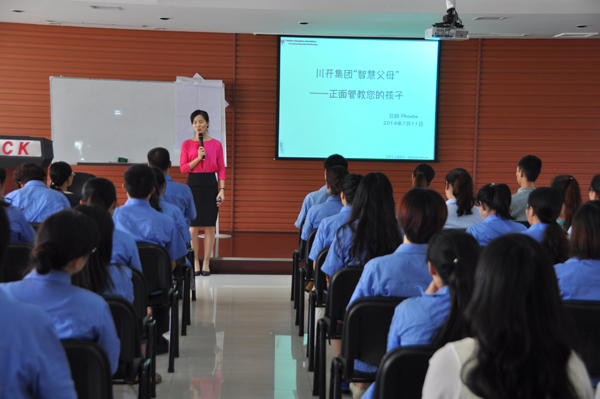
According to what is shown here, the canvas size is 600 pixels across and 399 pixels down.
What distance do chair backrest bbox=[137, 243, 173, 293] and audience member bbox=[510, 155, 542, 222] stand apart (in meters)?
2.89

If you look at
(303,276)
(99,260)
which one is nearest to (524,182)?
(303,276)

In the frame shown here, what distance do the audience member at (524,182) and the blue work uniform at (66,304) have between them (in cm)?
371

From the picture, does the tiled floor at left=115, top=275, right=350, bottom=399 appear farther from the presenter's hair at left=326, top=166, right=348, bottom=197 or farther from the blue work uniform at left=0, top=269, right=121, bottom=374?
the blue work uniform at left=0, top=269, right=121, bottom=374

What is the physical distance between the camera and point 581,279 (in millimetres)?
2205

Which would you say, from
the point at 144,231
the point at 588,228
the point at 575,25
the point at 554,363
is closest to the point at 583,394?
the point at 554,363

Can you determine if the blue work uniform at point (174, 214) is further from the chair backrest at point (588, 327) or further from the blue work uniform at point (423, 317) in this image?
the chair backrest at point (588, 327)

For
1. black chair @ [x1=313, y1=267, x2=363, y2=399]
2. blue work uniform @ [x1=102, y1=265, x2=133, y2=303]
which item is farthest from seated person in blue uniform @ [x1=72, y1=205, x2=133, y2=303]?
black chair @ [x1=313, y1=267, x2=363, y2=399]

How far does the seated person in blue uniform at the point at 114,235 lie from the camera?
266cm

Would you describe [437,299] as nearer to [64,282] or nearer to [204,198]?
[64,282]

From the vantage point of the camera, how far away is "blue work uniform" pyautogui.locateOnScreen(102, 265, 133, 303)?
2.23 metres

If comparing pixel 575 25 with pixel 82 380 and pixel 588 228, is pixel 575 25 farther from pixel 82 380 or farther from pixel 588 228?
pixel 82 380

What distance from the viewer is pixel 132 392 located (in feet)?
10.0

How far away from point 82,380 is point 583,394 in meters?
1.27

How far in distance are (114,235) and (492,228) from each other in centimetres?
217
